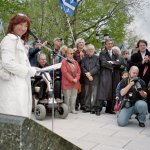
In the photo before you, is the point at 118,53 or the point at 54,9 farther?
the point at 54,9

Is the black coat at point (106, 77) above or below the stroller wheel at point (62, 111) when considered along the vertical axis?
above

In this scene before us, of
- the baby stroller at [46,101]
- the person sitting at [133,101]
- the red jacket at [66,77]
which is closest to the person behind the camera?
the person sitting at [133,101]

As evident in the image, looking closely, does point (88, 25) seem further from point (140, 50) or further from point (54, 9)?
point (140, 50)

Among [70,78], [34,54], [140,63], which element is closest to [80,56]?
[70,78]

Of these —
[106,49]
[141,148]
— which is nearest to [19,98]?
[141,148]

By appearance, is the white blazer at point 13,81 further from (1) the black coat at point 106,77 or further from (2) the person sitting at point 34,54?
(1) the black coat at point 106,77

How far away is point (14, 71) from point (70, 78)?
5047mm

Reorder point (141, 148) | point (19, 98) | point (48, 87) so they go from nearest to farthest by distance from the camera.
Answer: point (19, 98)
point (141, 148)
point (48, 87)

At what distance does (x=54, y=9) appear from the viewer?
2945 cm

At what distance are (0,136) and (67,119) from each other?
21.0 ft

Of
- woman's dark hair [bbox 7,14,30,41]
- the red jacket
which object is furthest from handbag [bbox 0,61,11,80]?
the red jacket

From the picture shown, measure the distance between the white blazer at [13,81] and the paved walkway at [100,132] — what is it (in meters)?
2.09

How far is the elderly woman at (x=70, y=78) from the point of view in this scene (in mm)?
9164

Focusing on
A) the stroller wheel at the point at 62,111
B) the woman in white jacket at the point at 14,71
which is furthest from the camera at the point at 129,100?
the woman in white jacket at the point at 14,71
